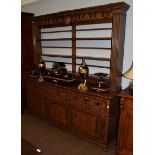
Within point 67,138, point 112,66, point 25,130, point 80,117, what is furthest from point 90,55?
point 25,130

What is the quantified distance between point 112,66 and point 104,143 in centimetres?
123

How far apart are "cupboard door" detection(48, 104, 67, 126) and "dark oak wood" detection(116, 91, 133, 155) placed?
3.70ft

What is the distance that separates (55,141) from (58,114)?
0.52m

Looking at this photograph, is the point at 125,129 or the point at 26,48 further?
the point at 26,48

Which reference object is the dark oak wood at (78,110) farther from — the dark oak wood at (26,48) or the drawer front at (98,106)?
the dark oak wood at (26,48)

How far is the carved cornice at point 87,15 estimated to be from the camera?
98.8 inches

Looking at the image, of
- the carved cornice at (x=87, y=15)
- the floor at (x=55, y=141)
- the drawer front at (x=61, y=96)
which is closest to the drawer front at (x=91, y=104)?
the drawer front at (x=61, y=96)

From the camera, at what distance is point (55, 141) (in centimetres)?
289

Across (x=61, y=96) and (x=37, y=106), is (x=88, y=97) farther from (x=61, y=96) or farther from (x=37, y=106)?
(x=37, y=106)

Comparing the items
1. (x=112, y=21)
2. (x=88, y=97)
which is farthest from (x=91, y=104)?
(x=112, y=21)

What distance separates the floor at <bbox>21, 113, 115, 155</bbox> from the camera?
2613mm

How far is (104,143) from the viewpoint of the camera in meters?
2.64

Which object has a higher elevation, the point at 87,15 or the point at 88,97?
the point at 87,15
